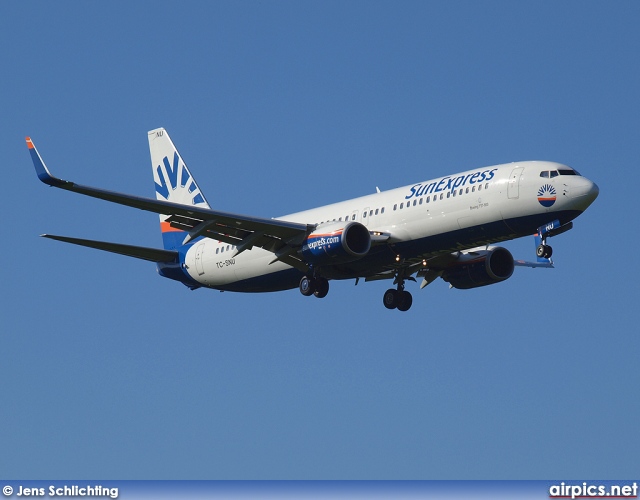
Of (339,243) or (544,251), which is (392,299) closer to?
(339,243)

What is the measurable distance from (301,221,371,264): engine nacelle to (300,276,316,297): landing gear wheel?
225 cm

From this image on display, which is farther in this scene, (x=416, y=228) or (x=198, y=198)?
(x=198, y=198)

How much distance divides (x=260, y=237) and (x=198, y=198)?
1195 centimetres

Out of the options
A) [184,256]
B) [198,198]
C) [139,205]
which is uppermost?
[198,198]

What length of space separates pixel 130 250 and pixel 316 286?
30.8 feet

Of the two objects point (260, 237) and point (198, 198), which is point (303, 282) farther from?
point (198, 198)

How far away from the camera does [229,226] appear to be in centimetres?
5500

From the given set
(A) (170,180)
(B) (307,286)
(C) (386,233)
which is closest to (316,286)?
(B) (307,286)

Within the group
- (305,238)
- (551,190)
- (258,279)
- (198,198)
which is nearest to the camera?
(551,190)

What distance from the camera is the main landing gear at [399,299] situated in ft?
196

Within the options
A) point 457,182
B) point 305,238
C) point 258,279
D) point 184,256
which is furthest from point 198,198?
point 457,182

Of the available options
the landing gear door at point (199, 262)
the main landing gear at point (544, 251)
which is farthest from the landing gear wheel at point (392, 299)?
the main landing gear at point (544, 251)

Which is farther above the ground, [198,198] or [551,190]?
[198,198]

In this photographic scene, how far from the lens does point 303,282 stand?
56688 millimetres
